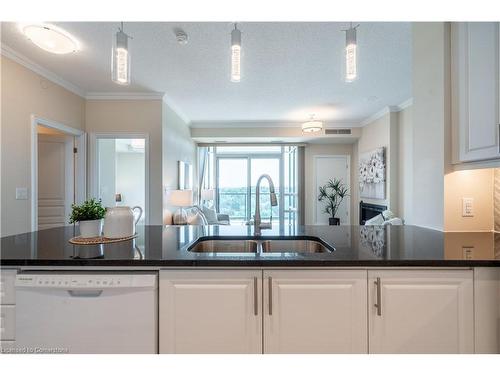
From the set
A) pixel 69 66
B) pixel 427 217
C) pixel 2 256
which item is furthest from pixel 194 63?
pixel 427 217

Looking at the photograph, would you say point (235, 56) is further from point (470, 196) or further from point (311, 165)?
point (311, 165)

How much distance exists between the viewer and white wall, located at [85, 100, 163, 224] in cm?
379

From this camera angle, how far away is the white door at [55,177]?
3.55 meters

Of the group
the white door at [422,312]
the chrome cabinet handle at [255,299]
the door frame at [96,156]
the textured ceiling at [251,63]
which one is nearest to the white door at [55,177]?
the door frame at [96,156]

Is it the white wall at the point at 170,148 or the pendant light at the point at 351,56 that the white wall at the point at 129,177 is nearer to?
the white wall at the point at 170,148

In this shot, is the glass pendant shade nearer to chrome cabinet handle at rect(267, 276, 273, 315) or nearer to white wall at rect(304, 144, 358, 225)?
chrome cabinet handle at rect(267, 276, 273, 315)

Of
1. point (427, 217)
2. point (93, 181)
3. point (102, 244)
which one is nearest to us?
point (102, 244)

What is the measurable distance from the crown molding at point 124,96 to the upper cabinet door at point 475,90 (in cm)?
348

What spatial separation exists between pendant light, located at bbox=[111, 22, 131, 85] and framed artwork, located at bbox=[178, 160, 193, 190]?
324cm

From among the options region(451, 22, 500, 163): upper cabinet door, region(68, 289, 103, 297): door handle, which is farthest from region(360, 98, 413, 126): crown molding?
region(68, 289, 103, 297): door handle

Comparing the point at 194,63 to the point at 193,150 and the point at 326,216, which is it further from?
the point at 326,216

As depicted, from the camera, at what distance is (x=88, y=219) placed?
1.49m

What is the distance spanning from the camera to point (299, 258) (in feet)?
3.66
